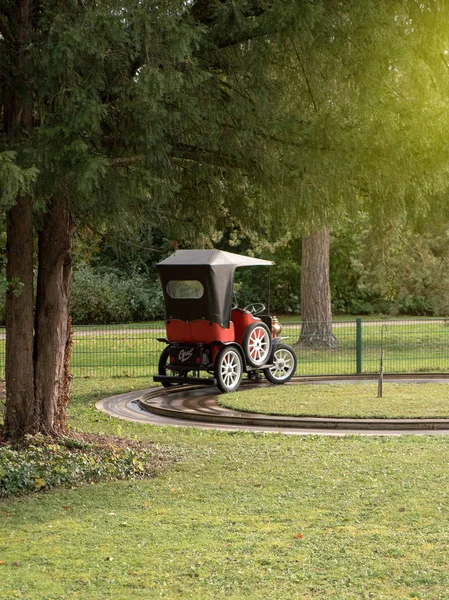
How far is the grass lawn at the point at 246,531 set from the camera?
6086 mm

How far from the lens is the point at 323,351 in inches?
963

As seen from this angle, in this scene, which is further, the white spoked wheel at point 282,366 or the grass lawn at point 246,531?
the white spoked wheel at point 282,366

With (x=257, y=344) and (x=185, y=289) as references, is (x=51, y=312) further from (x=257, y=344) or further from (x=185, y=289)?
(x=257, y=344)

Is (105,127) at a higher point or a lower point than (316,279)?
higher

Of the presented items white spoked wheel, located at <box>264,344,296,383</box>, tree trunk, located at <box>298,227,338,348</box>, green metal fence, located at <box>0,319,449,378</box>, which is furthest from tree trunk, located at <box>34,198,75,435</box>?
tree trunk, located at <box>298,227,338,348</box>

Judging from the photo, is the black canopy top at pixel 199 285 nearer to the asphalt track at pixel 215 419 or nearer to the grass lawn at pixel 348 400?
the asphalt track at pixel 215 419

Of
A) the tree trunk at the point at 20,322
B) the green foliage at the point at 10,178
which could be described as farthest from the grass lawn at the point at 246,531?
the green foliage at the point at 10,178

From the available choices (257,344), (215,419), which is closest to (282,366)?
(257,344)

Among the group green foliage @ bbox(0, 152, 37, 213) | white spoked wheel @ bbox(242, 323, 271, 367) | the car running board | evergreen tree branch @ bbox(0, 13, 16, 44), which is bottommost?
the car running board

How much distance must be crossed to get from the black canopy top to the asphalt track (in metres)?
1.48

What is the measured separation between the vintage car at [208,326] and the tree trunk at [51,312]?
6418 millimetres

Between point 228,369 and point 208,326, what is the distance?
0.86 meters

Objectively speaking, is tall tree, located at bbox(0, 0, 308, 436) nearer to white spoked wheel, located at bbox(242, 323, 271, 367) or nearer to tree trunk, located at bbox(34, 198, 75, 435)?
tree trunk, located at bbox(34, 198, 75, 435)

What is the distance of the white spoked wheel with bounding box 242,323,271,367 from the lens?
17797mm
